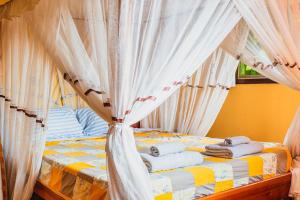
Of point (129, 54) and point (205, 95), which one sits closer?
point (129, 54)

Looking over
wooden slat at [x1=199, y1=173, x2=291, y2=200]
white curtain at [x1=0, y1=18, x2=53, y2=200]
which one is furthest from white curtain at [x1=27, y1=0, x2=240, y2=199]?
wooden slat at [x1=199, y1=173, x2=291, y2=200]

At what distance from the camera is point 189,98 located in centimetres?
363

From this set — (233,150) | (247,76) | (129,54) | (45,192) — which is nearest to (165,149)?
(233,150)

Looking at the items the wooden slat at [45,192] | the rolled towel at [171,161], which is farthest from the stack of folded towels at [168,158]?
the wooden slat at [45,192]

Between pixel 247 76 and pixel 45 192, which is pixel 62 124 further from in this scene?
pixel 247 76

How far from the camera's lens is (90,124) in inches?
160

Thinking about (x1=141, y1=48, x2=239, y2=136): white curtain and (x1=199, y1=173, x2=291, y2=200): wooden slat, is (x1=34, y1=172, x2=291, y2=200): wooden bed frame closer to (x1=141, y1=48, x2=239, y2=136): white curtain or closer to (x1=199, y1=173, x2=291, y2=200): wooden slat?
(x1=199, y1=173, x2=291, y2=200): wooden slat

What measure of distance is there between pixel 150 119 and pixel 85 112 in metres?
0.80

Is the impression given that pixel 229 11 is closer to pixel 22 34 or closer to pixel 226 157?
pixel 226 157

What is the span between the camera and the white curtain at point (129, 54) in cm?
180

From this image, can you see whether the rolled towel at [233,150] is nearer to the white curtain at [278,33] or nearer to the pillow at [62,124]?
the white curtain at [278,33]

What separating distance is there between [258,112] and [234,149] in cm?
142

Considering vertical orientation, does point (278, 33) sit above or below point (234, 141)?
above

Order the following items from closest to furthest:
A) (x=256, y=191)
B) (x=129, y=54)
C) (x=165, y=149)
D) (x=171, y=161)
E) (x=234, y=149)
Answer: (x=129, y=54)
(x=171, y=161)
(x=165, y=149)
(x=256, y=191)
(x=234, y=149)
